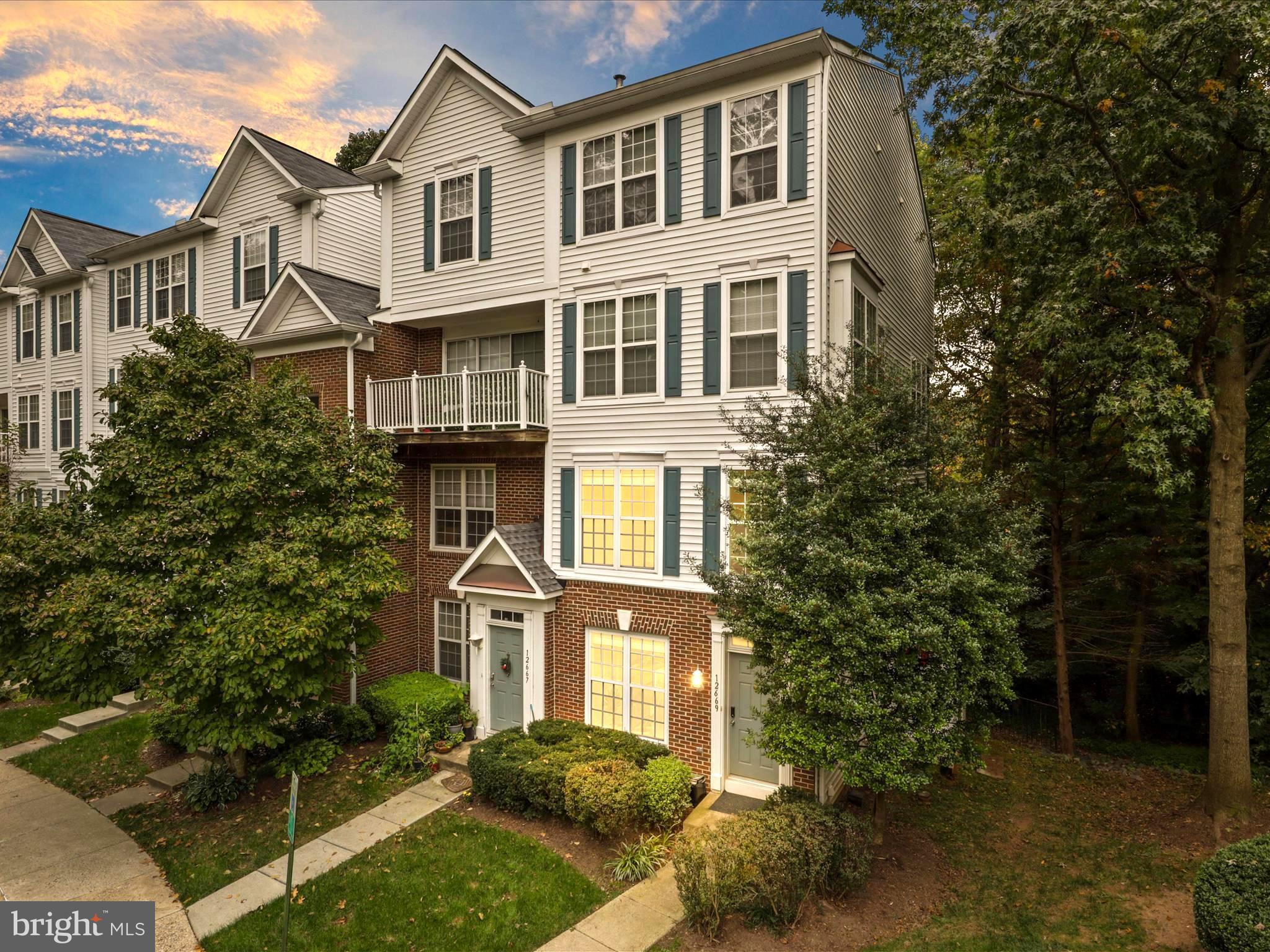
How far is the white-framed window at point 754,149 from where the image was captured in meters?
10.6

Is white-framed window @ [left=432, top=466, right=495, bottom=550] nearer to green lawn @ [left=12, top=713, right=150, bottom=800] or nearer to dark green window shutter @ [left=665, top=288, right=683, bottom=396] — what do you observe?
dark green window shutter @ [left=665, top=288, right=683, bottom=396]

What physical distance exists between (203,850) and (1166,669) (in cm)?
1814

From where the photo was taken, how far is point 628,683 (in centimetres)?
1185

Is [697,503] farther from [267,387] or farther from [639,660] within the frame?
[267,387]

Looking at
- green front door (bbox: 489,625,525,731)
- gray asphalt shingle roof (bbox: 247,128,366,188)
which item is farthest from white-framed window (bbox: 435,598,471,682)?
gray asphalt shingle roof (bbox: 247,128,366,188)

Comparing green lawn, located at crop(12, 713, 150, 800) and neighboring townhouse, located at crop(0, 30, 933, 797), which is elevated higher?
neighboring townhouse, located at crop(0, 30, 933, 797)

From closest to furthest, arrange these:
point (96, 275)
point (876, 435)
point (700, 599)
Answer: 1. point (876, 435)
2. point (700, 599)
3. point (96, 275)

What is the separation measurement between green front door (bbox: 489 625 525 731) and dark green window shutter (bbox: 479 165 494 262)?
7854 mm

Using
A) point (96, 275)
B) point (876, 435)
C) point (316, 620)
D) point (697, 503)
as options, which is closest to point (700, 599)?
point (697, 503)

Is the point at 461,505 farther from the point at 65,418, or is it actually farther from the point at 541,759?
the point at 65,418

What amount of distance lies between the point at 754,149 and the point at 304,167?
13.2m

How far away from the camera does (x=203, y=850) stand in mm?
9461

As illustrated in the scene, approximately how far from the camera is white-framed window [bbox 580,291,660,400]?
38.2ft

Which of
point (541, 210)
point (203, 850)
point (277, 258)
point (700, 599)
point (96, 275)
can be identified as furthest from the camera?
point (96, 275)
